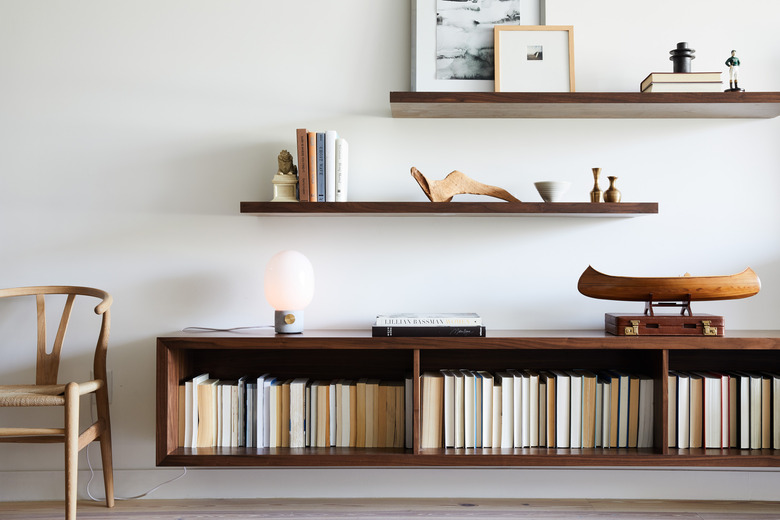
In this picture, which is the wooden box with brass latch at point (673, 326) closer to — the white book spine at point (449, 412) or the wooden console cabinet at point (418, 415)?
the wooden console cabinet at point (418, 415)

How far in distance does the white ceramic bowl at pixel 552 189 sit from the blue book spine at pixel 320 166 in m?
0.73

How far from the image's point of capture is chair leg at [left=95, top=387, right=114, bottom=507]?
2014mm

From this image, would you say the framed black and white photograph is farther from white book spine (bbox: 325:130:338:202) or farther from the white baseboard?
the white baseboard

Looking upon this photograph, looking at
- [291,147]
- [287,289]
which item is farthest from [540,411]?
[291,147]

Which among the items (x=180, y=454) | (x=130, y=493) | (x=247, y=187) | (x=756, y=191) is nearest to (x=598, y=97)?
(x=756, y=191)

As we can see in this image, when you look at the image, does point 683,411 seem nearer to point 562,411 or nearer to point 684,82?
point 562,411

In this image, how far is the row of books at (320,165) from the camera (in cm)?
201

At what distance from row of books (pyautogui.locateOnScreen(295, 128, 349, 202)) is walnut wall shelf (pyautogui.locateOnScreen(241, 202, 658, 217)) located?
0.05 meters

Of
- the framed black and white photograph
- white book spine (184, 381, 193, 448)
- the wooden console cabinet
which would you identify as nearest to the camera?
the wooden console cabinet

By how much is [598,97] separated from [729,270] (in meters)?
0.83

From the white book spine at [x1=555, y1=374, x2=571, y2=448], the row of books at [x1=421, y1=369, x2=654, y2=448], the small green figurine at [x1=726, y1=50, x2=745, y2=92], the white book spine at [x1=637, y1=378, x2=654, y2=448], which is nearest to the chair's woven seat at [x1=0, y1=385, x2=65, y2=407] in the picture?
the row of books at [x1=421, y1=369, x2=654, y2=448]

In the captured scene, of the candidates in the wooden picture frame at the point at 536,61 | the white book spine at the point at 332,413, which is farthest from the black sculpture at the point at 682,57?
the white book spine at the point at 332,413

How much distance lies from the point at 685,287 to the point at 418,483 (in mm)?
1148

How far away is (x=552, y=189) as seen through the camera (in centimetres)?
203
